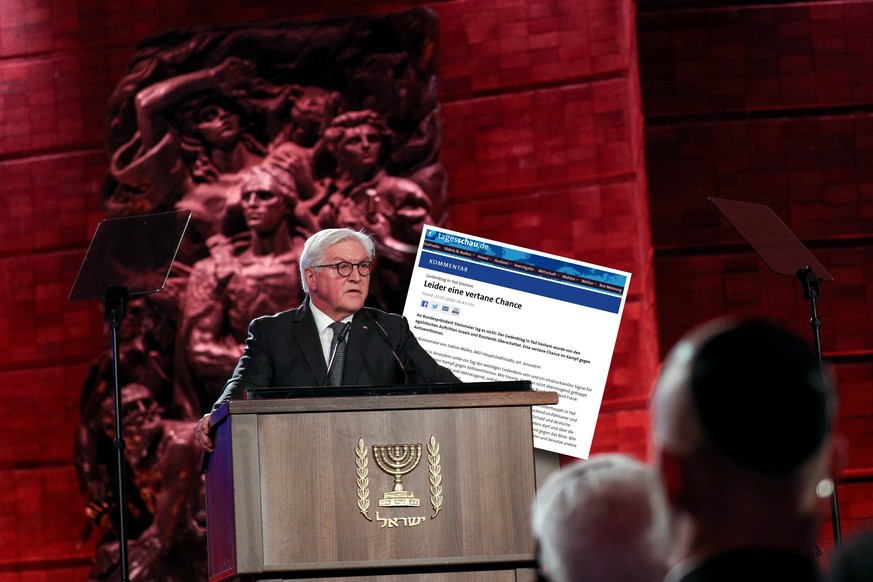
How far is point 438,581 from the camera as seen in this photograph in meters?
2.66

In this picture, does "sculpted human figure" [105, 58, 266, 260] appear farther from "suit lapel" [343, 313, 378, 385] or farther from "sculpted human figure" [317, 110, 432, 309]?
"suit lapel" [343, 313, 378, 385]

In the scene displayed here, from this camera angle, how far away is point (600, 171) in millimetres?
5117

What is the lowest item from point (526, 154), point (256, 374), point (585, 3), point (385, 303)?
point (256, 374)

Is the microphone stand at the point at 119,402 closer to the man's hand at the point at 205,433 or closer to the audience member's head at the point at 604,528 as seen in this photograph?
the man's hand at the point at 205,433

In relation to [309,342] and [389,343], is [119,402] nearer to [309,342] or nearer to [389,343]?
[309,342]

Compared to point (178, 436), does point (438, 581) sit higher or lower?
lower

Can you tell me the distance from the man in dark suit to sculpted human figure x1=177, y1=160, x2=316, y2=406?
1700mm

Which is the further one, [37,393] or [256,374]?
[37,393]

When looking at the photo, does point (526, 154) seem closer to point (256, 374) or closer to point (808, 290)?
point (808, 290)

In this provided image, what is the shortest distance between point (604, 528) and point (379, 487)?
183 centimetres

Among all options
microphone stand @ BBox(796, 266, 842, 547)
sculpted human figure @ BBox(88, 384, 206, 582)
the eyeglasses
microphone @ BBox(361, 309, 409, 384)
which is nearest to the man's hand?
microphone @ BBox(361, 309, 409, 384)

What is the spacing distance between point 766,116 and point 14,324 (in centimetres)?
337

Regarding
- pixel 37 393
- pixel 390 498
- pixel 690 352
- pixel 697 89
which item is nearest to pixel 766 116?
pixel 697 89

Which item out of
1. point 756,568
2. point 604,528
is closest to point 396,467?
point 604,528
